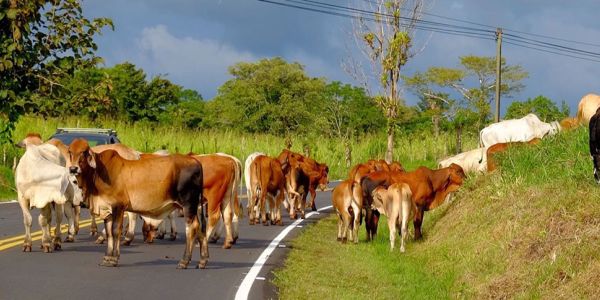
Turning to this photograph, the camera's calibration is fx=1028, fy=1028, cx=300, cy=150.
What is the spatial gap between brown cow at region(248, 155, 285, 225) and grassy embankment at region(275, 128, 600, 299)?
2918 millimetres

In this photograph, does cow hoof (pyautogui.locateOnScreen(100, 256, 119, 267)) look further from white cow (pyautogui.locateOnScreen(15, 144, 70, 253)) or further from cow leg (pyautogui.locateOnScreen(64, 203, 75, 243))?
cow leg (pyautogui.locateOnScreen(64, 203, 75, 243))

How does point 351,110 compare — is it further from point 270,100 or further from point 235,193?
point 235,193

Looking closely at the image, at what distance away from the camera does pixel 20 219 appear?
21.8 metres

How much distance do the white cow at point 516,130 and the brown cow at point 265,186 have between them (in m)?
5.61

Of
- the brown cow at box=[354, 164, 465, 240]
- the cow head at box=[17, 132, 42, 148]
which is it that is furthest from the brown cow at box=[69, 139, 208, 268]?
the brown cow at box=[354, 164, 465, 240]

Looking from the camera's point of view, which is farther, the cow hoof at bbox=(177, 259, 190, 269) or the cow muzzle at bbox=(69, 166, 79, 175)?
the cow hoof at bbox=(177, 259, 190, 269)

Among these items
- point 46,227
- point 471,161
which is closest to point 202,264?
point 46,227

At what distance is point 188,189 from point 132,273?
1.69m

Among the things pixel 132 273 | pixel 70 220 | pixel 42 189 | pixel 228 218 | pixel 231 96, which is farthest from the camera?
pixel 231 96

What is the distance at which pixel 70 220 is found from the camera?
1755 cm

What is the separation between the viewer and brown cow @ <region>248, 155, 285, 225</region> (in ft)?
74.4

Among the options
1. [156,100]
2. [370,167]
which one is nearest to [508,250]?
[370,167]

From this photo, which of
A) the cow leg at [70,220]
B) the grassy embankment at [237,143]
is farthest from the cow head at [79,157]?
the grassy embankment at [237,143]

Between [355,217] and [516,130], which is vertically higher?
[516,130]
